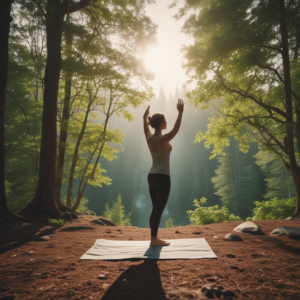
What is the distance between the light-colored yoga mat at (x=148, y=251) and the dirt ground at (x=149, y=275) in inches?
4.6

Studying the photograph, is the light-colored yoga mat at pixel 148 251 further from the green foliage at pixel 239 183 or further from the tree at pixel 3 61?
the green foliage at pixel 239 183

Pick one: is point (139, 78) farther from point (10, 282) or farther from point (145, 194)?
point (145, 194)

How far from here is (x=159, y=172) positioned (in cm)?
267

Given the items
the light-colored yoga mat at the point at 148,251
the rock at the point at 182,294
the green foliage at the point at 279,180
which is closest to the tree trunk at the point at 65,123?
the light-colored yoga mat at the point at 148,251

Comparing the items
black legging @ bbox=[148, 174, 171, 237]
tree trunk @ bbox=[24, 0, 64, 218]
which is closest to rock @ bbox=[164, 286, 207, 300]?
black legging @ bbox=[148, 174, 171, 237]

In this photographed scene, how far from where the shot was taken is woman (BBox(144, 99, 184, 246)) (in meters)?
2.64

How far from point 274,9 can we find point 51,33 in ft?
22.4

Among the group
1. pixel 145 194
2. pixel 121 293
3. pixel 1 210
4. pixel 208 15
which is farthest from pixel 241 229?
pixel 145 194

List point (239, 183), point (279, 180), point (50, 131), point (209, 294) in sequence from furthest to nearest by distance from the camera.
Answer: point (239, 183) < point (279, 180) < point (50, 131) < point (209, 294)

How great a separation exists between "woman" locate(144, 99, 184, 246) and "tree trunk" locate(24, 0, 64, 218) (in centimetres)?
372

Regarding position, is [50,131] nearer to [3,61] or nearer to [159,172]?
[3,61]

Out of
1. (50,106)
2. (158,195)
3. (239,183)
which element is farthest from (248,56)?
(239,183)

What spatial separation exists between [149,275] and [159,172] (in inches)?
50.4

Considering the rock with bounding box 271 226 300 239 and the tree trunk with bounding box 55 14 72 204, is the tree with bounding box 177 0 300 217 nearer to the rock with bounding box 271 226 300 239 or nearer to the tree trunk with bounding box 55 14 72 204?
the rock with bounding box 271 226 300 239
